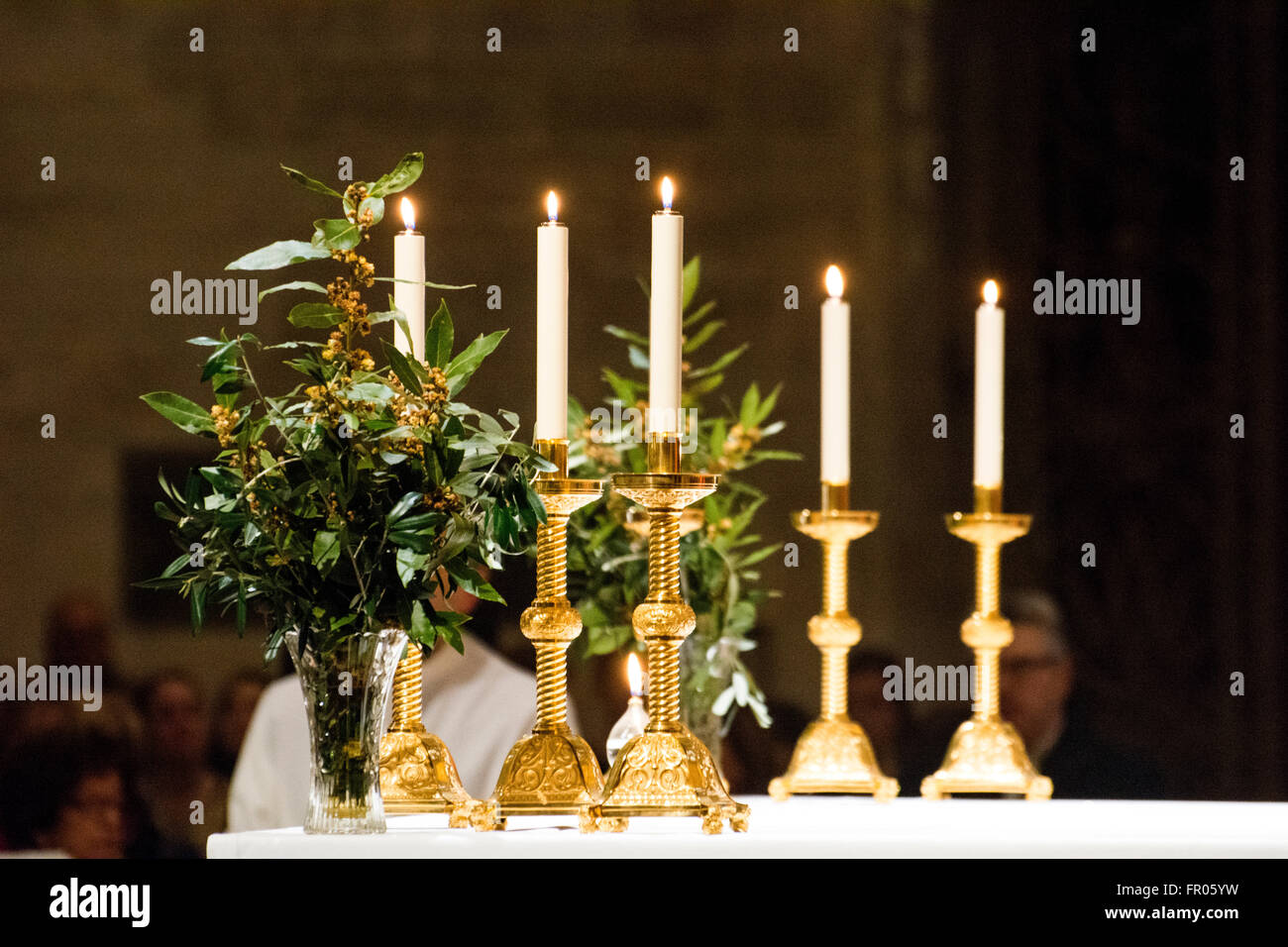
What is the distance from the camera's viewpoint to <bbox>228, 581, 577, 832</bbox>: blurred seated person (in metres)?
3.64

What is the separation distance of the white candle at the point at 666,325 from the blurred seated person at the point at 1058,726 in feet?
8.52

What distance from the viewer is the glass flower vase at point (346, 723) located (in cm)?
160

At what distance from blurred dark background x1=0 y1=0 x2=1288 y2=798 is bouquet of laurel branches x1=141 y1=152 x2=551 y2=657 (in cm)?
252

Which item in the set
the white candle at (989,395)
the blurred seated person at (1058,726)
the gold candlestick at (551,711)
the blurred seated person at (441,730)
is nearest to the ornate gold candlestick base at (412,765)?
the gold candlestick at (551,711)

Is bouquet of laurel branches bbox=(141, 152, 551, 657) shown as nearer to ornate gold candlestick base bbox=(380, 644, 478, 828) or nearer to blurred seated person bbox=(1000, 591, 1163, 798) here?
ornate gold candlestick base bbox=(380, 644, 478, 828)

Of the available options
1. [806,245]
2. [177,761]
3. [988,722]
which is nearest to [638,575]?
[988,722]

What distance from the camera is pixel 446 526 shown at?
160cm

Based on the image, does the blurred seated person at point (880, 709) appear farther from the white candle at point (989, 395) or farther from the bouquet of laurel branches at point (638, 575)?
the white candle at point (989, 395)

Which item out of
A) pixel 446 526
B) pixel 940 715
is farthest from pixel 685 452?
pixel 940 715

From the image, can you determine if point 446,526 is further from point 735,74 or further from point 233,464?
point 735,74

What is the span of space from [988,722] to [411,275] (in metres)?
1.01

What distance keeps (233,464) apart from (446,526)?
0.24 m
